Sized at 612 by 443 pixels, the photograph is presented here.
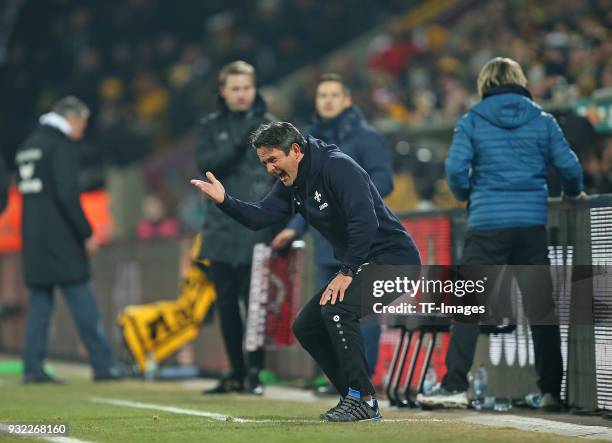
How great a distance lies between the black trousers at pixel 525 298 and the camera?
7.52 m

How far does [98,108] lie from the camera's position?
2266 cm

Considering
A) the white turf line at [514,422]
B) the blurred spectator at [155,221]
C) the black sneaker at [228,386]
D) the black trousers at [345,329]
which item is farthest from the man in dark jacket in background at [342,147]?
the blurred spectator at [155,221]

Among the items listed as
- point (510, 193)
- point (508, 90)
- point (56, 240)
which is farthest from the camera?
point (56, 240)

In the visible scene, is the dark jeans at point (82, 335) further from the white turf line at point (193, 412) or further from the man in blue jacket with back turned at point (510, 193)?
the man in blue jacket with back turned at point (510, 193)

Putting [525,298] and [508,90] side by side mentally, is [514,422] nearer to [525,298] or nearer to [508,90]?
[525,298]

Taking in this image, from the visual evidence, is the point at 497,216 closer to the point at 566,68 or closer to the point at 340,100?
the point at 340,100

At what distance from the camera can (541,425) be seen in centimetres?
685

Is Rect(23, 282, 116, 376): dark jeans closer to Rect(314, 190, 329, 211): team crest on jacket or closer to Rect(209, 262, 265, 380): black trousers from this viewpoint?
Rect(209, 262, 265, 380): black trousers

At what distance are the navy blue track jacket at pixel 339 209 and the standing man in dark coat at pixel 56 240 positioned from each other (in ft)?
14.3

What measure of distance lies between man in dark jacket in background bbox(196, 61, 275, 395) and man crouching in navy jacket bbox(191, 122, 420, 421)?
2.28 metres

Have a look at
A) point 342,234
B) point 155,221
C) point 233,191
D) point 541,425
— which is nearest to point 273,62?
point 155,221

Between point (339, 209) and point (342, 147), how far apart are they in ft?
7.88

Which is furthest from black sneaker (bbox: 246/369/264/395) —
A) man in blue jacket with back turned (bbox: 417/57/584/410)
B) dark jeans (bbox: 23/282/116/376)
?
dark jeans (bbox: 23/282/116/376)

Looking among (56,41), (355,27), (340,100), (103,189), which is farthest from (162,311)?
(56,41)
